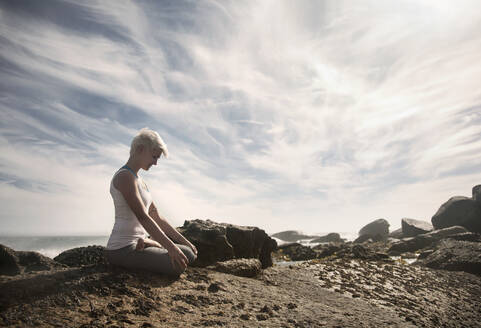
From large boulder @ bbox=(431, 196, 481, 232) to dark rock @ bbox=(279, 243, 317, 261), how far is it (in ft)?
69.9

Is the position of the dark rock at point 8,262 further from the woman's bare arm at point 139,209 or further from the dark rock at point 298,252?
the dark rock at point 298,252

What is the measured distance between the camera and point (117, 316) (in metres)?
3.17

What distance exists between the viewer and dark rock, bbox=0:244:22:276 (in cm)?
600

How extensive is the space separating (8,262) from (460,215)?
39.4 m

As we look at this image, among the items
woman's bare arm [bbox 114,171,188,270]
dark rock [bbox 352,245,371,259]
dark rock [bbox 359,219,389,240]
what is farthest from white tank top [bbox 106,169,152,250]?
dark rock [bbox 359,219,389,240]

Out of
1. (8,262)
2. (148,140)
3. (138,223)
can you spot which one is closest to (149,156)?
(148,140)

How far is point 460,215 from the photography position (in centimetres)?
3075

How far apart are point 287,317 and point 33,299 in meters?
3.42

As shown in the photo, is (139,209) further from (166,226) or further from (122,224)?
(166,226)

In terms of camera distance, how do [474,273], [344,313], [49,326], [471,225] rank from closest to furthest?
1. [49,326]
2. [344,313]
3. [474,273]
4. [471,225]

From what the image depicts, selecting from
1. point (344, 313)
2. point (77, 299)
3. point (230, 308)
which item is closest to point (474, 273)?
point (344, 313)

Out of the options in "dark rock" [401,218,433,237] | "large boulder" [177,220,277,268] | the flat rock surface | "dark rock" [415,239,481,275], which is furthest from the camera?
"dark rock" [401,218,433,237]

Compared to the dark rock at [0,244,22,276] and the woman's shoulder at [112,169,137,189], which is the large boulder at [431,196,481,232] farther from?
the dark rock at [0,244,22,276]

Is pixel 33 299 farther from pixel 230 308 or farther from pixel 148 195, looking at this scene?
pixel 230 308
